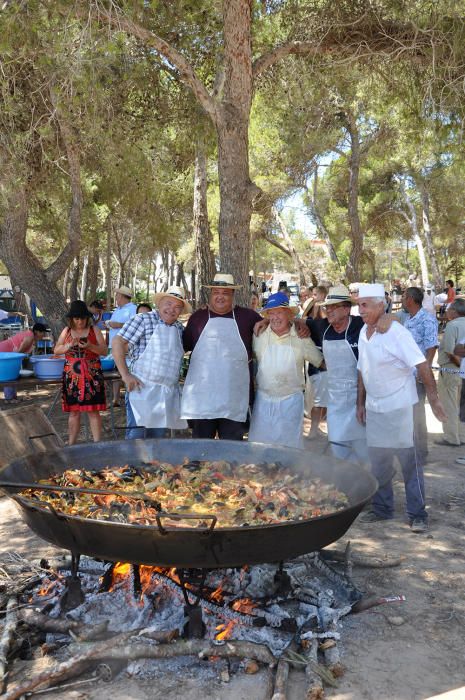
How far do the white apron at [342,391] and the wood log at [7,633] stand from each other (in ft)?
9.82

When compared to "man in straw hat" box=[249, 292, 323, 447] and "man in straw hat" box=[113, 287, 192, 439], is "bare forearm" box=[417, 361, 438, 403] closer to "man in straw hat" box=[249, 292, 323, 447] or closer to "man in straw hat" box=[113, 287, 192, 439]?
"man in straw hat" box=[249, 292, 323, 447]

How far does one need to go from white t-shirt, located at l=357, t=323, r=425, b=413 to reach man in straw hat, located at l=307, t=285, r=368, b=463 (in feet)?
0.89

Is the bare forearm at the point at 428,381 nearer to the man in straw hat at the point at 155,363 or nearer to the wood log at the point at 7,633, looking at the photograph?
the man in straw hat at the point at 155,363

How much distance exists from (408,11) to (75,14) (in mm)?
3819

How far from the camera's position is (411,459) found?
5129 mm

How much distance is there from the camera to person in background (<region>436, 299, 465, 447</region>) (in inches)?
309

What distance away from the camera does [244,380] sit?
5.32m

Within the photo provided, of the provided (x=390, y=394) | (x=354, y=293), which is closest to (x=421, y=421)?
(x=354, y=293)

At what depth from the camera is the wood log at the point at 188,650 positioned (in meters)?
3.18

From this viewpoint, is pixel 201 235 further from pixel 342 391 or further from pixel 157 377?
pixel 342 391

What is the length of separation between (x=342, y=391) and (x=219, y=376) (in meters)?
1.11

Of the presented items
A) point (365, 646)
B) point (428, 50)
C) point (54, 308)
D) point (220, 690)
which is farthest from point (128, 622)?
point (54, 308)

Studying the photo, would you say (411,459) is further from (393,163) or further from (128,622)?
(393,163)

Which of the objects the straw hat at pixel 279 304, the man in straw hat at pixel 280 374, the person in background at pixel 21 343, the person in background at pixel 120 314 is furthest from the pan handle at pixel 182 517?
the person in background at pixel 120 314
